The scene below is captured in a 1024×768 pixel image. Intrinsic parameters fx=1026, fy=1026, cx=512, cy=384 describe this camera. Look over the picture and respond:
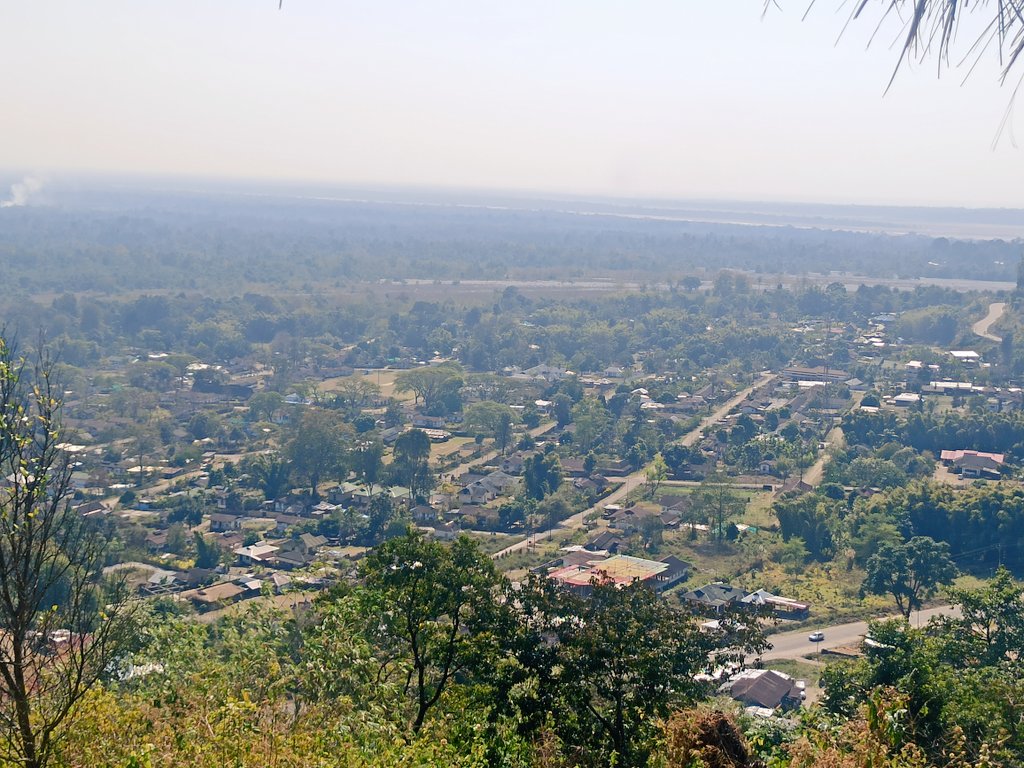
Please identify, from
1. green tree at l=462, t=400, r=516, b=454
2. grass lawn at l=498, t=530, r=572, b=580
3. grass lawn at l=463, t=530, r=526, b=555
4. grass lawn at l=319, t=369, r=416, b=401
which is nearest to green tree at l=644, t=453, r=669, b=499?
grass lawn at l=498, t=530, r=572, b=580

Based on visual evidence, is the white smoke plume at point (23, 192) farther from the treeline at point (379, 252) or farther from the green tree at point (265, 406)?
the green tree at point (265, 406)

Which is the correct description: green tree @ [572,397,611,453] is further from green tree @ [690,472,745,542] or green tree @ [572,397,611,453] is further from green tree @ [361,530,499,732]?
green tree @ [361,530,499,732]

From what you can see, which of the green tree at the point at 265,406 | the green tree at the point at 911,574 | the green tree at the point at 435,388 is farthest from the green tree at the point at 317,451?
the green tree at the point at 911,574

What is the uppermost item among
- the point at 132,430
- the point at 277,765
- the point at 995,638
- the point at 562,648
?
the point at 277,765

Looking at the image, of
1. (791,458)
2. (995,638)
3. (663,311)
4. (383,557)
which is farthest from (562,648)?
(663,311)

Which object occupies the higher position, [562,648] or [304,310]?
A: [562,648]

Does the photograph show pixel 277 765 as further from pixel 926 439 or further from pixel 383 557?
pixel 926 439
